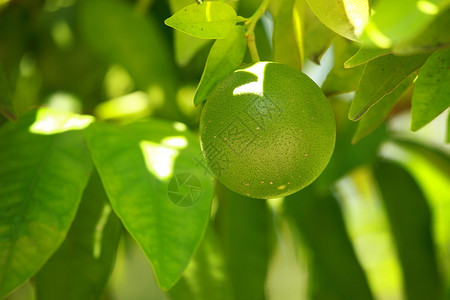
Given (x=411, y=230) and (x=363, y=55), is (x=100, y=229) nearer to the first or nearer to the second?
(x=363, y=55)

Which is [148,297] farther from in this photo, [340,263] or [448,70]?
[448,70]

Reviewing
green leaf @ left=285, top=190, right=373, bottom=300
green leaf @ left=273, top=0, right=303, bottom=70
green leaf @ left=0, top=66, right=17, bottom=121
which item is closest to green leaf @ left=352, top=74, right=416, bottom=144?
green leaf @ left=273, top=0, right=303, bottom=70

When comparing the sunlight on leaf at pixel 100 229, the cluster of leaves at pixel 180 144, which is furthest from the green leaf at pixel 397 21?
the sunlight on leaf at pixel 100 229

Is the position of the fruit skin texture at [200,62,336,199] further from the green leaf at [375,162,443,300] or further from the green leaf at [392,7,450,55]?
the green leaf at [375,162,443,300]

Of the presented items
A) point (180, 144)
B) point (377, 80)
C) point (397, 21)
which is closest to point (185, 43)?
point (180, 144)

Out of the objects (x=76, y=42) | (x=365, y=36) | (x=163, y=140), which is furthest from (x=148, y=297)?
(x=365, y=36)

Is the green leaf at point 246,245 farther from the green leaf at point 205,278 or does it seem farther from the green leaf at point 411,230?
the green leaf at point 411,230
